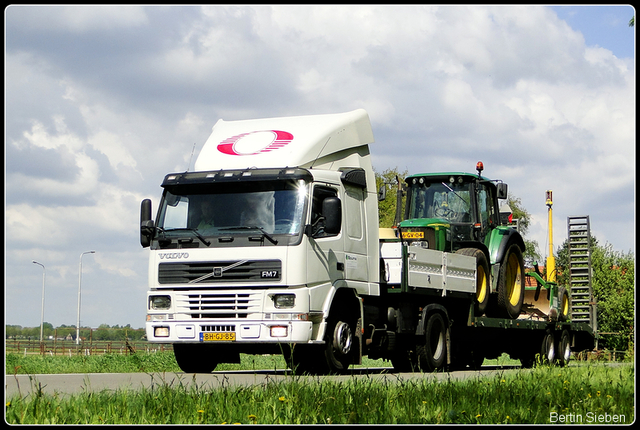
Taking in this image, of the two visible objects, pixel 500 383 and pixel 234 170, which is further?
pixel 234 170

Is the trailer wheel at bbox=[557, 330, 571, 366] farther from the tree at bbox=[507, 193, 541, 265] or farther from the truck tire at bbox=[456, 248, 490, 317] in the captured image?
the tree at bbox=[507, 193, 541, 265]

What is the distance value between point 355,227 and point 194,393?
6487 millimetres

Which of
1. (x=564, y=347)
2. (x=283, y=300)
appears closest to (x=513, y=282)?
(x=564, y=347)

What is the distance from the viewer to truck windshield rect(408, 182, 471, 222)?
17859mm

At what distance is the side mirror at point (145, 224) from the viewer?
13.2m

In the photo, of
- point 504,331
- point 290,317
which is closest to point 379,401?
point 290,317

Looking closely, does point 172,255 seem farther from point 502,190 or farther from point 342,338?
point 502,190

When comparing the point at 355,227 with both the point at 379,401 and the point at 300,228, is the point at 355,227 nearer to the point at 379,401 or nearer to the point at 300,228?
the point at 300,228

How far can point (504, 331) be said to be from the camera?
18.5 m

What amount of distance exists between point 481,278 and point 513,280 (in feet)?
6.00

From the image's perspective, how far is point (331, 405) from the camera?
7.37m

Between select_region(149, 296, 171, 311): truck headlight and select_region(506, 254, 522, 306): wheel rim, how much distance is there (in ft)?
27.4

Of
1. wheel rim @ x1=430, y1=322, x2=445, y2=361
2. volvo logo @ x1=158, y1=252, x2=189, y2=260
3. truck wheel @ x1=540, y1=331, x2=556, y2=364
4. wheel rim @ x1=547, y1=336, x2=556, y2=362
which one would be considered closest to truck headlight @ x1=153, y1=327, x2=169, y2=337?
volvo logo @ x1=158, y1=252, x2=189, y2=260

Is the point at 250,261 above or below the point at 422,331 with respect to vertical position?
above
